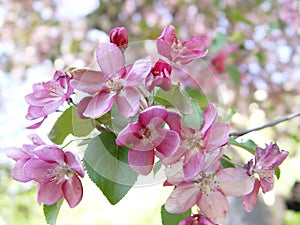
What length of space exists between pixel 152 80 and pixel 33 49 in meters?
3.08

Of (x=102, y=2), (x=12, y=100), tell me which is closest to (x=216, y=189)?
(x=102, y=2)

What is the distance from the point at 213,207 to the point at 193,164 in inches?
3.7

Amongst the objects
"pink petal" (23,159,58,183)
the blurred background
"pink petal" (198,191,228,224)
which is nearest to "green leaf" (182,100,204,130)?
"pink petal" (198,191,228,224)

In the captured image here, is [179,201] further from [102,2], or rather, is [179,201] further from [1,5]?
[1,5]

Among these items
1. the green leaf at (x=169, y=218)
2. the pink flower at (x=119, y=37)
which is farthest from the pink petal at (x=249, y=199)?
the pink flower at (x=119, y=37)

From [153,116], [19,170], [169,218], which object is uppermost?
[153,116]

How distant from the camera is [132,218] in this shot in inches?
170

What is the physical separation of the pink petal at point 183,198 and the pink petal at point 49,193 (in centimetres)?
18

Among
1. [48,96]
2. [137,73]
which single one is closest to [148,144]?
[137,73]

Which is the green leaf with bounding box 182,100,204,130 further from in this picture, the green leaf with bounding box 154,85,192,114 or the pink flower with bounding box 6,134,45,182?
the pink flower with bounding box 6,134,45,182

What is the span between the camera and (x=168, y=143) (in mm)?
717

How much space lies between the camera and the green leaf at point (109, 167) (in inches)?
30.1

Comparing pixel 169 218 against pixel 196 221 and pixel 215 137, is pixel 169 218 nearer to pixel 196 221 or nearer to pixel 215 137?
pixel 196 221

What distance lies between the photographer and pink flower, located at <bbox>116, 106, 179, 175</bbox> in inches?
27.5
